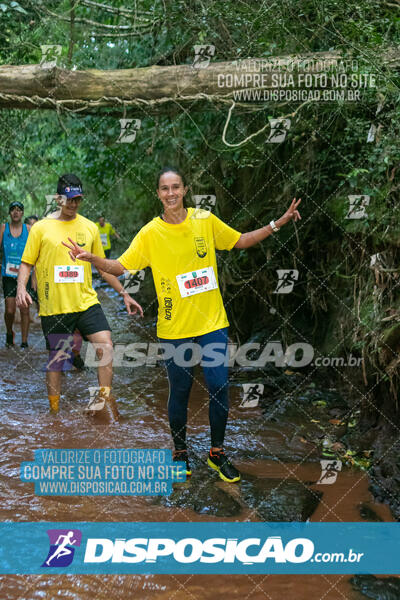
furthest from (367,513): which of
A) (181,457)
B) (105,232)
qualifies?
(105,232)

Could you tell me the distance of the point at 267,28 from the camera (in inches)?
222

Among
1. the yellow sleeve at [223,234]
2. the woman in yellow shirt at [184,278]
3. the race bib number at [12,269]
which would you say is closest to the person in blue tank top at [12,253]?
the race bib number at [12,269]

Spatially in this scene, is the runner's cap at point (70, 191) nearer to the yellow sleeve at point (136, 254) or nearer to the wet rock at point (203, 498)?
the yellow sleeve at point (136, 254)

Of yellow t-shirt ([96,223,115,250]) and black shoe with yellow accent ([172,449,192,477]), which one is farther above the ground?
yellow t-shirt ([96,223,115,250])

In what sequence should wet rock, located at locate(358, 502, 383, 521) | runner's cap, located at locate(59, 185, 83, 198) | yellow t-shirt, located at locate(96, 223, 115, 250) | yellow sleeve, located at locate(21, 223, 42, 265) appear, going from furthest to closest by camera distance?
yellow t-shirt, located at locate(96, 223, 115, 250), yellow sleeve, located at locate(21, 223, 42, 265), runner's cap, located at locate(59, 185, 83, 198), wet rock, located at locate(358, 502, 383, 521)

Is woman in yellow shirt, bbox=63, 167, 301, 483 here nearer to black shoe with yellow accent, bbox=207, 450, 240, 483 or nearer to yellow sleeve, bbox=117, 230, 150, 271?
yellow sleeve, bbox=117, 230, 150, 271

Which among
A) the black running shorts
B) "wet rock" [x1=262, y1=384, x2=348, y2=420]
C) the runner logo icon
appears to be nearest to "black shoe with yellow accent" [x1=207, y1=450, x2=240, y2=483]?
the runner logo icon

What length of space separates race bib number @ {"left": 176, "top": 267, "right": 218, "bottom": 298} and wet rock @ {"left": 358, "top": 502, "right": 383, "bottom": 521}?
5.27 feet

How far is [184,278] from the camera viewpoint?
3.68m

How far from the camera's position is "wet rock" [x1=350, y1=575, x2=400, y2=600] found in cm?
283

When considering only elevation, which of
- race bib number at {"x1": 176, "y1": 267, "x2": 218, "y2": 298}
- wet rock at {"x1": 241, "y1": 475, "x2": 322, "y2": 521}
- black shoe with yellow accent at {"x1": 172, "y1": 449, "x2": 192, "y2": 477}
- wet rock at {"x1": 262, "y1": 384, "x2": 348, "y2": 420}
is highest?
race bib number at {"x1": 176, "y1": 267, "x2": 218, "y2": 298}

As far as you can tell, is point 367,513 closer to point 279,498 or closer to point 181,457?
point 279,498

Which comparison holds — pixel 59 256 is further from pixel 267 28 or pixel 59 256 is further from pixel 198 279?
pixel 267 28

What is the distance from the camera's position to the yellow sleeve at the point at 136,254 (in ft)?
12.4
